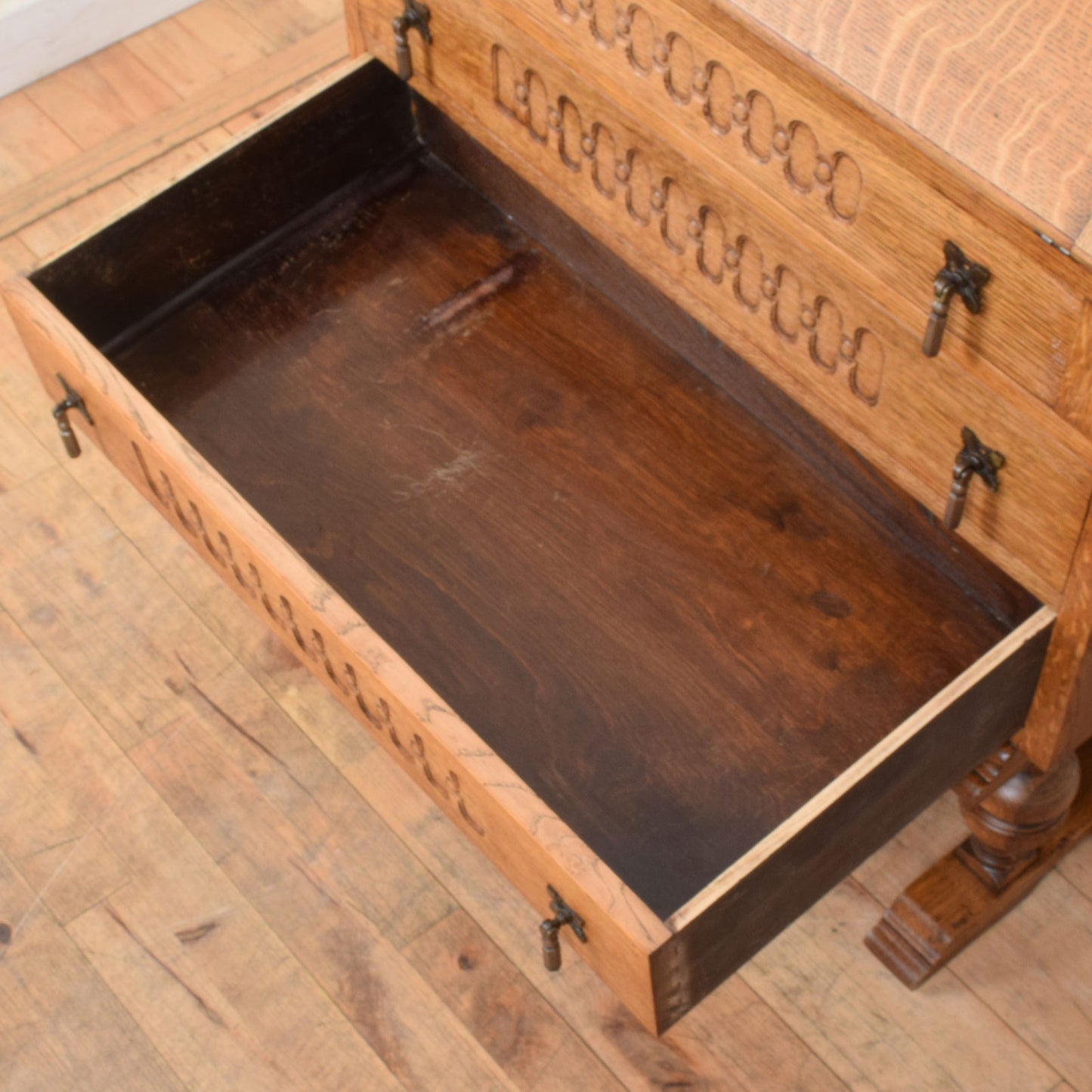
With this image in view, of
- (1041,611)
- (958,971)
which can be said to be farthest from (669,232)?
(958,971)

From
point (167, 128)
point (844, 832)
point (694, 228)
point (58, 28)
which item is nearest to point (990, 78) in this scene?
point (694, 228)

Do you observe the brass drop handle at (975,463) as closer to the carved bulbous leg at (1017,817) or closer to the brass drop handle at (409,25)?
the carved bulbous leg at (1017,817)

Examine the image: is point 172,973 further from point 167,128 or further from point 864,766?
point 167,128

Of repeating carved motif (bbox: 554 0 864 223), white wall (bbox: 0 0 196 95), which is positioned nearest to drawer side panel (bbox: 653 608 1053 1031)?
repeating carved motif (bbox: 554 0 864 223)

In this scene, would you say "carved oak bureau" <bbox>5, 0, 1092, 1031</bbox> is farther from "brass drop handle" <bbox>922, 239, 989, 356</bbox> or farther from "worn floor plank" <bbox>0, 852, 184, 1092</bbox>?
"worn floor plank" <bbox>0, 852, 184, 1092</bbox>

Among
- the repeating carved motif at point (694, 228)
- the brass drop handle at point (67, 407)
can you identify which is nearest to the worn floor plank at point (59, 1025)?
the brass drop handle at point (67, 407)

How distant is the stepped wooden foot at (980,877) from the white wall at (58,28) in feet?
5.09

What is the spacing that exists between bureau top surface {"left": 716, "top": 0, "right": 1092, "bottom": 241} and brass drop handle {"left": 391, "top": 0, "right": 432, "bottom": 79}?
490 millimetres

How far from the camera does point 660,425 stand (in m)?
1.37

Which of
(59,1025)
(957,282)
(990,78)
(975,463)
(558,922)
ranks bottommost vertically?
(59,1025)

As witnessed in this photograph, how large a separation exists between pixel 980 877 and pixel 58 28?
159 cm

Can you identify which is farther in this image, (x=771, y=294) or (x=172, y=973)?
(x=172, y=973)

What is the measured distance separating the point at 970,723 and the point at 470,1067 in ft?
1.84

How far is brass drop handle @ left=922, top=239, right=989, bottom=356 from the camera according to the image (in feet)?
3.13
